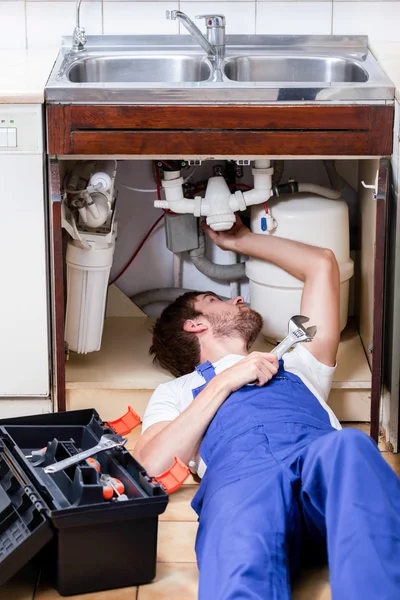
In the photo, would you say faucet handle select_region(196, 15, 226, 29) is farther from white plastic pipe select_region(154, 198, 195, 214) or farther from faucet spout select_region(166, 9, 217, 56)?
white plastic pipe select_region(154, 198, 195, 214)

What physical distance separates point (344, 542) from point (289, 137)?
1.17 m

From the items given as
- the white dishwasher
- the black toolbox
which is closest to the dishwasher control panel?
the white dishwasher

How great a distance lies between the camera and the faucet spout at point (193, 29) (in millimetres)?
2717

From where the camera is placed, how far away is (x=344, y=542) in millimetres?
1742

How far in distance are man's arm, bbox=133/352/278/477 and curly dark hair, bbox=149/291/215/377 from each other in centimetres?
33

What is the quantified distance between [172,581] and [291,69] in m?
1.64

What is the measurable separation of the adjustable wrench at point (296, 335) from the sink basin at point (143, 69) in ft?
2.99

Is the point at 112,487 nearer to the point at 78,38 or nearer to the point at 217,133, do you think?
the point at 217,133

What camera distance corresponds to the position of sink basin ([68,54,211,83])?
9.74ft

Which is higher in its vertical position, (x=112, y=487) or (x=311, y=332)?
(x=311, y=332)

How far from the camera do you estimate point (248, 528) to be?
189cm

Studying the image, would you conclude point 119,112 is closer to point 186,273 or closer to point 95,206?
point 95,206

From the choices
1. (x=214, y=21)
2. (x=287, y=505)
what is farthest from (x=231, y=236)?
(x=287, y=505)

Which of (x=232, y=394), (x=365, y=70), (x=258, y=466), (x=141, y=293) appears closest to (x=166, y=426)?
(x=232, y=394)
